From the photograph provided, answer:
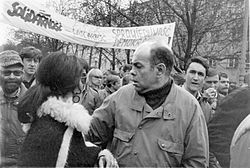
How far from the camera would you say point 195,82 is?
3342mm

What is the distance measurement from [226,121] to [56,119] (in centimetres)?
135

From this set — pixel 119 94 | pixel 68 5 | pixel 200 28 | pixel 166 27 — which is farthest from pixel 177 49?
pixel 119 94

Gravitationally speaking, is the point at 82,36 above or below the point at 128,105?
A: above

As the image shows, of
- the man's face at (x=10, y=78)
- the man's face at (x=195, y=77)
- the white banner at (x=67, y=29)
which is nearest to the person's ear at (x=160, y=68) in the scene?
the man's face at (x=10, y=78)

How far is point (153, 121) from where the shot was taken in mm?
2143

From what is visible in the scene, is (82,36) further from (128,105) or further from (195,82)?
(128,105)

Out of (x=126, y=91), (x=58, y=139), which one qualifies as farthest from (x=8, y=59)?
(x=58, y=139)

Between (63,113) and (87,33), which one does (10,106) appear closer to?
(63,113)

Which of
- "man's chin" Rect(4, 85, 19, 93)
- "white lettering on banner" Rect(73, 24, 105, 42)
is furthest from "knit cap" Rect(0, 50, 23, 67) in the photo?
"white lettering on banner" Rect(73, 24, 105, 42)

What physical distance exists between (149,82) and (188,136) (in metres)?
0.37

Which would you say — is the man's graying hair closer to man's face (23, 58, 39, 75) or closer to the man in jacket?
the man in jacket

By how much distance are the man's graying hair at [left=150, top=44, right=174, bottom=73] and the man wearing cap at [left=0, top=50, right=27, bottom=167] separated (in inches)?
34.5

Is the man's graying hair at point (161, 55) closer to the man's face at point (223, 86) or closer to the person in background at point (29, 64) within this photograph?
the person in background at point (29, 64)

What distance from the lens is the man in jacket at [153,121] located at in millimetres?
2104
